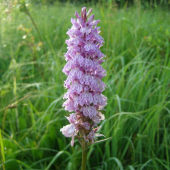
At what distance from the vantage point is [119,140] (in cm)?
230

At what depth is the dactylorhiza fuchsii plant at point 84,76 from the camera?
1.33m

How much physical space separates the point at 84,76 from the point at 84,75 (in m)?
0.01

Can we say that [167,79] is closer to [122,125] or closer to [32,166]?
[122,125]

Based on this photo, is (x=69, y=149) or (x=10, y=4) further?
(x=10, y=4)

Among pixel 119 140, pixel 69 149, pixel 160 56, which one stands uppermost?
pixel 160 56

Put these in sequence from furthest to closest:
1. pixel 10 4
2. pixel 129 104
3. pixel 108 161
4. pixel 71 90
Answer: pixel 10 4
pixel 129 104
pixel 108 161
pixel 71 90

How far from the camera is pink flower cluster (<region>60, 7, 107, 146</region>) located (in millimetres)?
1325

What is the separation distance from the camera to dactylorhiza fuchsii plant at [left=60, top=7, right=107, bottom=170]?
1325 mm

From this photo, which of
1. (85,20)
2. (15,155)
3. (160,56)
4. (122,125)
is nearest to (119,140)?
(122,125)

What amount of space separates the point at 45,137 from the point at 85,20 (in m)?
1.53

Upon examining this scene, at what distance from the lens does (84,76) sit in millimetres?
1347

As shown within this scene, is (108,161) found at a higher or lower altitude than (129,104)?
lower

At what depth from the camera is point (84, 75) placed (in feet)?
4.44

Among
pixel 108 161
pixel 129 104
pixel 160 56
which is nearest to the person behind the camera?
pixel 108 161
